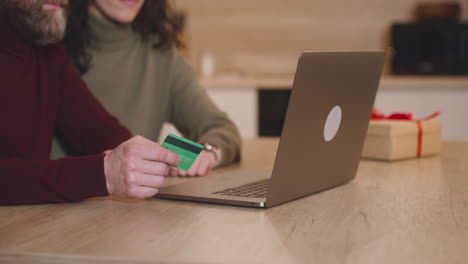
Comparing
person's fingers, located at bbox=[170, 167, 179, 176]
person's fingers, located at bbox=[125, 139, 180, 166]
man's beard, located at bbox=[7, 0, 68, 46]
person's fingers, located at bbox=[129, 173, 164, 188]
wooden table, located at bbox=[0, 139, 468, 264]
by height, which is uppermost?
man's beard, located at bbox=[7, 0, 68, 46]

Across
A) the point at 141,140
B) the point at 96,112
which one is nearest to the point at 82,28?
the point at 96,112

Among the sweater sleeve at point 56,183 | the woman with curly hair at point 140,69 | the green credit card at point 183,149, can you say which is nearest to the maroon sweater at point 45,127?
the sweater sleeve at point 56,183

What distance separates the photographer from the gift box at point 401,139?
1.57 m

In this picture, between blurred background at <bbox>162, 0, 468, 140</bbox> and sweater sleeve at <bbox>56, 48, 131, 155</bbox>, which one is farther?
blurred background at <bbox>162, 0, 468, 140</bbox>

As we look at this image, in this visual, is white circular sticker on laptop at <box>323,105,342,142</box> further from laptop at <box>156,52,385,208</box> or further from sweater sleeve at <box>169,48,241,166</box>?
sweater sleeve at <box>169,48,241,166</box>

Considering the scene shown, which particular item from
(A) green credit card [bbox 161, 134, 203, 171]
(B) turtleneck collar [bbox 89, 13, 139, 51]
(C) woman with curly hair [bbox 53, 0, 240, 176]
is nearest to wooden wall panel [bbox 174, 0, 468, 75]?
(C) woman with curly hair [bbox 53, 0, 240, 176]

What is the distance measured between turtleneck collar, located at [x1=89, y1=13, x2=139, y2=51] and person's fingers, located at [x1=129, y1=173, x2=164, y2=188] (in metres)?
0.89

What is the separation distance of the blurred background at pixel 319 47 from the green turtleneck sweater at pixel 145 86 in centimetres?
165

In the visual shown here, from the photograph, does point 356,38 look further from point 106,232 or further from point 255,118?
point 106,232

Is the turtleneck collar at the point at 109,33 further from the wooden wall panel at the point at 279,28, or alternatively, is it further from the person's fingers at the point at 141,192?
the wooden wall panel at the point at 279,28

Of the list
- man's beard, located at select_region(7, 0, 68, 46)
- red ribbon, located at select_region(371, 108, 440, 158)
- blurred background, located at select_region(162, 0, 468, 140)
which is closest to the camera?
man's beard, located at select_region(7, 0, 68, 46)

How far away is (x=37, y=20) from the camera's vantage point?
4.23ft

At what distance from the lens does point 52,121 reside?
148 centimetres

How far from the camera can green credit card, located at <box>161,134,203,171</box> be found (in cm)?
100
